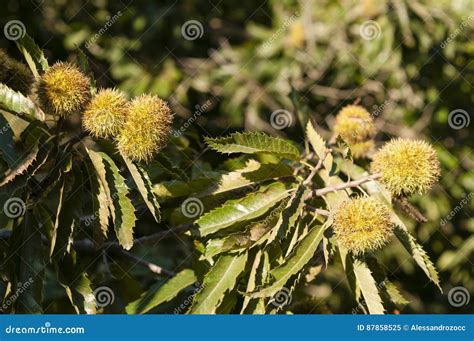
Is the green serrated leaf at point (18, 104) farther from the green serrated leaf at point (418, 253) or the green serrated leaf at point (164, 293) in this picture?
the green serrated leaf at point (418, 253)

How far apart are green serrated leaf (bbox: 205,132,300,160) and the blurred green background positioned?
1719 millimetres

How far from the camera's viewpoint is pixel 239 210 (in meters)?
2.00

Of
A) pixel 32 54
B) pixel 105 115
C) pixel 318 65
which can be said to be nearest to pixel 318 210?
pixel 105 115

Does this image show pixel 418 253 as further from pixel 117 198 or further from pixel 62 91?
pixel 62 91

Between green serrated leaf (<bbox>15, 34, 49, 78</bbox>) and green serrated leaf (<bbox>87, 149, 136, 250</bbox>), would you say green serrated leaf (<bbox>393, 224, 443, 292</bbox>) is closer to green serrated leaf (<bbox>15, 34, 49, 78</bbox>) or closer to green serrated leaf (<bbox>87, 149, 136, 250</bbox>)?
green serrated leaf (<bbox>87, 149, 136, 250</bbox>)

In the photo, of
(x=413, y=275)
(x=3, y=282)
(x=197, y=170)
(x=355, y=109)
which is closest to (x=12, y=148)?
(x=3, y=282)

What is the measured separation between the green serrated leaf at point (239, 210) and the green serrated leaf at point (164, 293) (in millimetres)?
310

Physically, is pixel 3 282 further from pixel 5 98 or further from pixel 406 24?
pixel 406 24

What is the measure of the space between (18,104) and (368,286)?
1075 millimetres

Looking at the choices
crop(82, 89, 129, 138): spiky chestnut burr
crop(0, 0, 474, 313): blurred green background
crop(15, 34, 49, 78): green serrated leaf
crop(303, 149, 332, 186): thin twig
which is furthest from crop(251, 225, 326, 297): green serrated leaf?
crop(0, 0, 474, 313): blurred green background

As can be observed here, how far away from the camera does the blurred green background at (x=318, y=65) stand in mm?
3717

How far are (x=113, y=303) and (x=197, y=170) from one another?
55 centimetres

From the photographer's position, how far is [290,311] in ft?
7.79

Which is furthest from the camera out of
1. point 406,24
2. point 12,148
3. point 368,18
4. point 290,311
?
point 368,18
